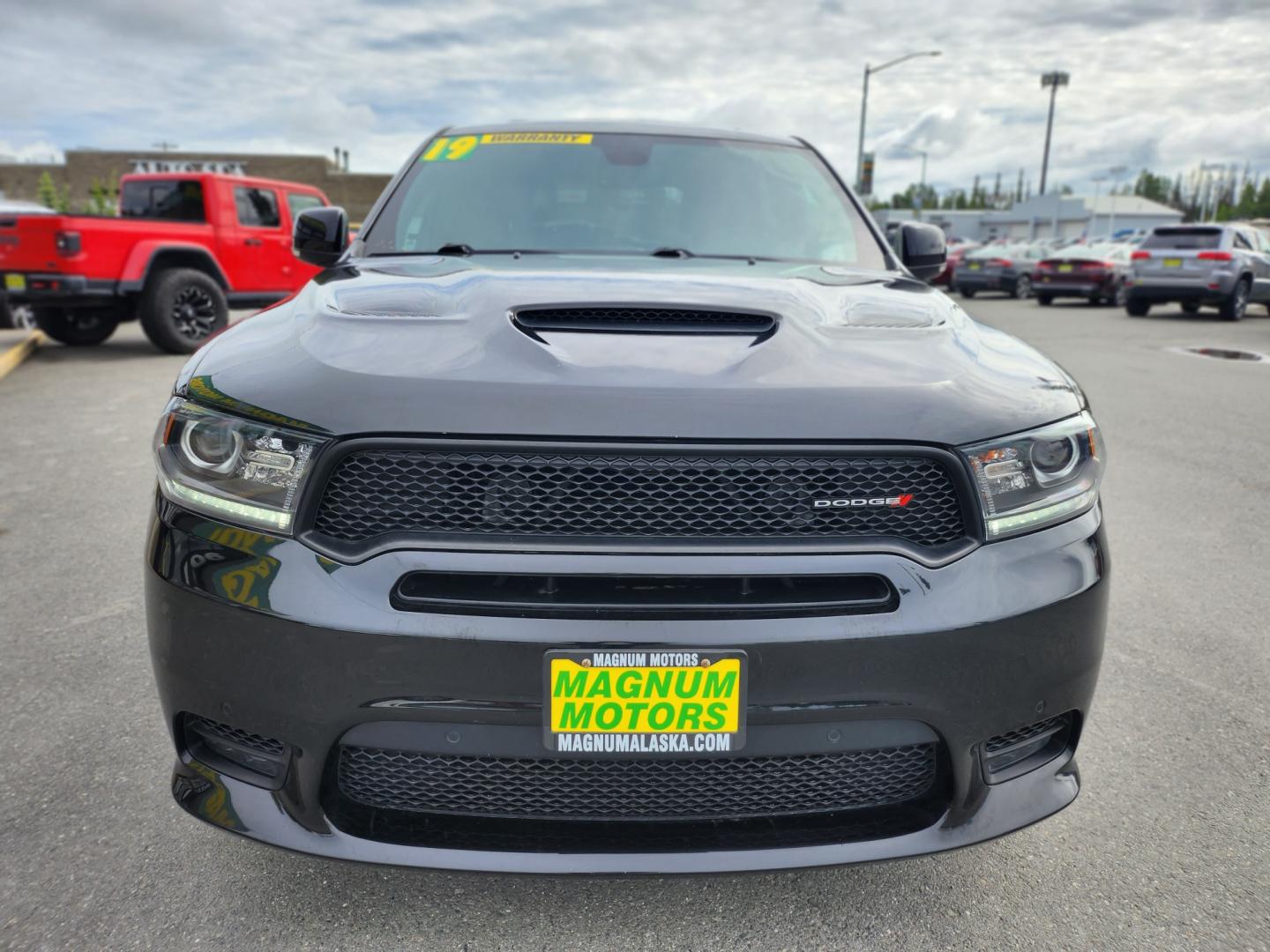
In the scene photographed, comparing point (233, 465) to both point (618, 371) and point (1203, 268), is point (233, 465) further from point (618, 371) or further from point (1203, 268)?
point (1203, 268)

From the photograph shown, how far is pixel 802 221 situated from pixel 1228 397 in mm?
7069

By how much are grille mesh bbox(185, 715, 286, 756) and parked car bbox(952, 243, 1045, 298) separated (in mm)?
23213

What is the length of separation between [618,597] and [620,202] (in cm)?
175

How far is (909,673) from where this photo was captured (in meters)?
1.55

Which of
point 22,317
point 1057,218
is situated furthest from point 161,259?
point 1057,218

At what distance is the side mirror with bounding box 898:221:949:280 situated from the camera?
3.11 meters

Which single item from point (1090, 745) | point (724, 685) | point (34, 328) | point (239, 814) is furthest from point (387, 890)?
point (34, 328)

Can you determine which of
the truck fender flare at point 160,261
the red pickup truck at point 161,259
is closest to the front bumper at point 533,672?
the red pickup truck at point 161,259

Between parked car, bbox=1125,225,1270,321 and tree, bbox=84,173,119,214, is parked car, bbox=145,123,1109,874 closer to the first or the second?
parked car, bbox=1125,225,1270,321

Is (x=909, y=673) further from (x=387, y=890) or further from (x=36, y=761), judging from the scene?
(x=36, y=761)

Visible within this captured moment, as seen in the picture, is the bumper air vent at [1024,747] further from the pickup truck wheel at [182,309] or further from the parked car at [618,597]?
the pickup truck wheel at [182,309]

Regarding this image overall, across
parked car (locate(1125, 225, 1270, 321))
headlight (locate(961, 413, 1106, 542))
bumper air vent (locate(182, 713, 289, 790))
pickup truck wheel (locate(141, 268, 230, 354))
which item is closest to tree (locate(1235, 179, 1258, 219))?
parked car (locate(1125, 225, 1270, 321))

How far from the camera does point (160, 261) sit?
10.1m

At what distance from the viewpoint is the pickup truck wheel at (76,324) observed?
1080 cm
